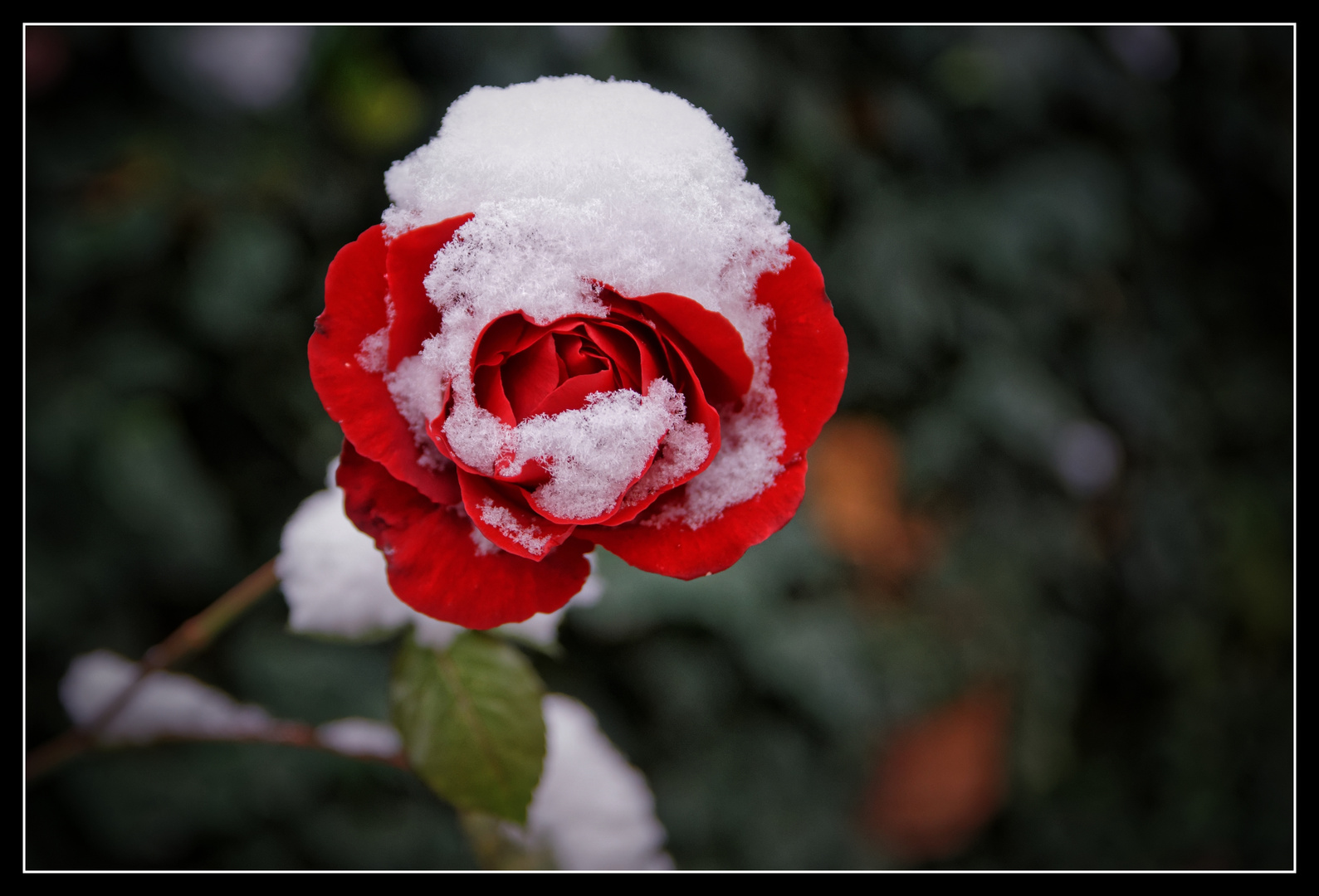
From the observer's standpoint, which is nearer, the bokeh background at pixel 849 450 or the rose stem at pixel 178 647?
the rose stem at pixel 178 647

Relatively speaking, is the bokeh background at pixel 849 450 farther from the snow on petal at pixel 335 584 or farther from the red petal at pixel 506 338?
the red petal at pixel 506 338

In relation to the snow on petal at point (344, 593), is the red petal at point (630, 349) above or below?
above

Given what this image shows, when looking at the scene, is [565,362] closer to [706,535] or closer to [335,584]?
[706,535]

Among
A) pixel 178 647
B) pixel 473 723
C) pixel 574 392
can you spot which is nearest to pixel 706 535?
pixel 574 392

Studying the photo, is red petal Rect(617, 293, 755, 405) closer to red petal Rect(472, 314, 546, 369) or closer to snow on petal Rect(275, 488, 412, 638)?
red petal Rect(472, 314, 546, 369)

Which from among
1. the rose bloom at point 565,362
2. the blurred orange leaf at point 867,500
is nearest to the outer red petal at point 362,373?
the rose bloom at point 565,362

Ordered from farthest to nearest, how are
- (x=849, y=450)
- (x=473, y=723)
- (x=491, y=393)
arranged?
1. (x=849, y=450)
2. (x=473, y=723)
3. (x=491, y=393)

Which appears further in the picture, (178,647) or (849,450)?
(849,450)

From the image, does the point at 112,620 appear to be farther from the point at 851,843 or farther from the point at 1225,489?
the point at 1225,489
